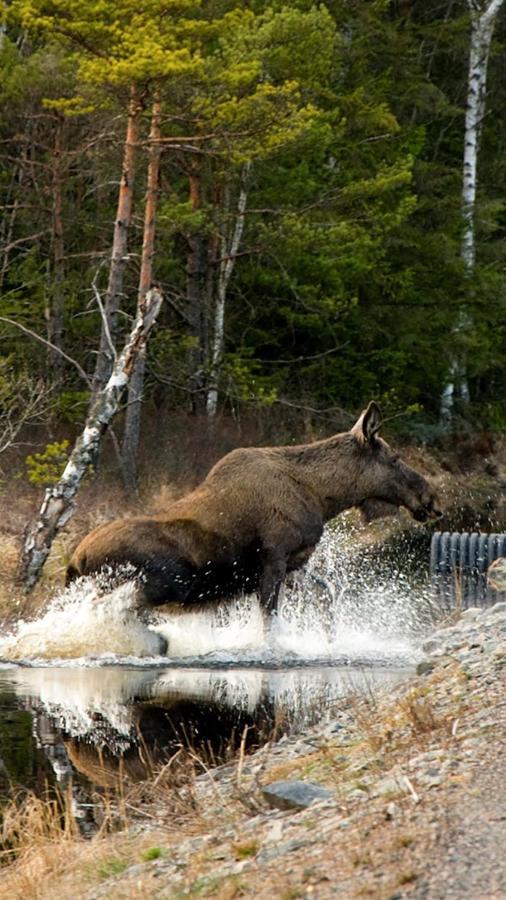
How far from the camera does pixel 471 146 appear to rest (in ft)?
108

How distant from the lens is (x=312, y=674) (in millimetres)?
11773

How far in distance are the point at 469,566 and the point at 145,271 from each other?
6097mm

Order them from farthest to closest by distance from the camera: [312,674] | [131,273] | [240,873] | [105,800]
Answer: [131,273] < [312,674] < [105,800] < [240,873]

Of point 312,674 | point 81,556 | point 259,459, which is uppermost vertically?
point 259,459

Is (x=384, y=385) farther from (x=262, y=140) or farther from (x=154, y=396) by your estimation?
(x=262, y=140)

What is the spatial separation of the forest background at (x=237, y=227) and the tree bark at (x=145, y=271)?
46 mm

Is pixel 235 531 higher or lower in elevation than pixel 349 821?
higher

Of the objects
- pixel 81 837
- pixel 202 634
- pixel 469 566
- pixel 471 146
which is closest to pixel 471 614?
pixel 202 634

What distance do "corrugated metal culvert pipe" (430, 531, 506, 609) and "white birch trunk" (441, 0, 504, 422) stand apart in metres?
11.5

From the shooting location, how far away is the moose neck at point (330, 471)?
13492mm

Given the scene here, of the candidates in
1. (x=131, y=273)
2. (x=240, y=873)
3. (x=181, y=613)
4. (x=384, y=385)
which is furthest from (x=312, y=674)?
(x=384, y=385)

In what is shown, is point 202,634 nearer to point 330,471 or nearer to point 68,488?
point 330,471

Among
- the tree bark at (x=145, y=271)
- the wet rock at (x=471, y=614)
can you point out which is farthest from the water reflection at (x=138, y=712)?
the tree bark at (x=145, y=271)

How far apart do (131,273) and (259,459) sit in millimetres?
13105
